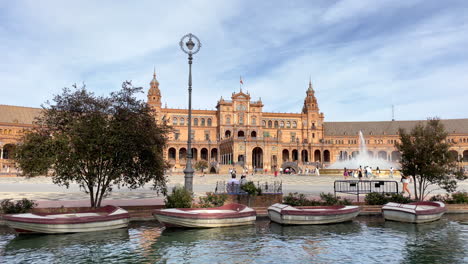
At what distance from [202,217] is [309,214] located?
188 inches

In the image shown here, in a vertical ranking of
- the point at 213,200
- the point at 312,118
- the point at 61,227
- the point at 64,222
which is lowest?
the point at 61,227

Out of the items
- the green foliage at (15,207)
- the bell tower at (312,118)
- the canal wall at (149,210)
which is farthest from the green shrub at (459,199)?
the bell tower at (312,118)

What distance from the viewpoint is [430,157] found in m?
19.6

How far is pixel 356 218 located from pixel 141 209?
10563 mm

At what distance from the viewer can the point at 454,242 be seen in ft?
43.8

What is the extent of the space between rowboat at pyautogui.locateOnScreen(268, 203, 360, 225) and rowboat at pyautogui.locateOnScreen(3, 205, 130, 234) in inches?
258

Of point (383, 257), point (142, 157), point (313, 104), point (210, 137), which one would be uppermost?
point (313, 104)

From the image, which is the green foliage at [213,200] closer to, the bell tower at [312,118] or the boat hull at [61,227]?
the boat hull at [61,227]

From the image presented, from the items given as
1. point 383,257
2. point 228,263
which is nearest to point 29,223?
Result: point 228,263

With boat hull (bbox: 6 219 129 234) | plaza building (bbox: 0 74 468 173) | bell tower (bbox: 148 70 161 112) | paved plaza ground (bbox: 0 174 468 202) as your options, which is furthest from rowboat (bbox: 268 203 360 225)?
bell tower (bbox: 148 70 161 112)

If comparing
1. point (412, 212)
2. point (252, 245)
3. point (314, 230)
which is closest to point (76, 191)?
point (252, 245)

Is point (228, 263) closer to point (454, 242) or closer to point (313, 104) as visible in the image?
point (454, 242)

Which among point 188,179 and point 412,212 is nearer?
point 412,212

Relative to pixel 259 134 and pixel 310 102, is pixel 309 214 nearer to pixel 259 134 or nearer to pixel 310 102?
pixel 259 134
